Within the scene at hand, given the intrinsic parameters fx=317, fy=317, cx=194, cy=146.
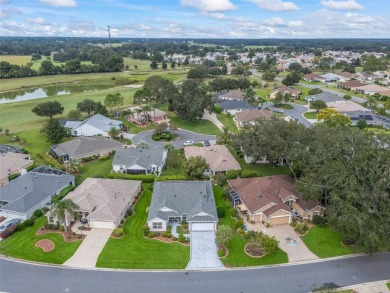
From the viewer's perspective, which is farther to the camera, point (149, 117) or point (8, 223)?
point (149, 117)

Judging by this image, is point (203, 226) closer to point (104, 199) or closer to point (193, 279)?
point (193, 279)

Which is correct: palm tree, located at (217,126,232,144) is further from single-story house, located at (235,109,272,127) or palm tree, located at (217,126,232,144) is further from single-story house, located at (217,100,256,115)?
single-story house, located at (217,100,256,115)

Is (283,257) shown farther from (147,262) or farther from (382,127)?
(382,127)

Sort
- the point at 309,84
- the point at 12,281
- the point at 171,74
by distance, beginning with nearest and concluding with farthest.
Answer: the point at 12,281 → the point at 309,84 → the point at 171,74

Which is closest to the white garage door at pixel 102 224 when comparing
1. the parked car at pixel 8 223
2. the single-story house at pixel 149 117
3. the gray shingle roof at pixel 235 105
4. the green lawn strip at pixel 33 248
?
the green lawn strip at pixel 33 248

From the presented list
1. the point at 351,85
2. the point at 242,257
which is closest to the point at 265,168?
the point at 242,257

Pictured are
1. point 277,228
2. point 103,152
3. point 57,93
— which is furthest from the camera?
point 57,93

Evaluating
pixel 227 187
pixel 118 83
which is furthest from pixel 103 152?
pixel 118 83
